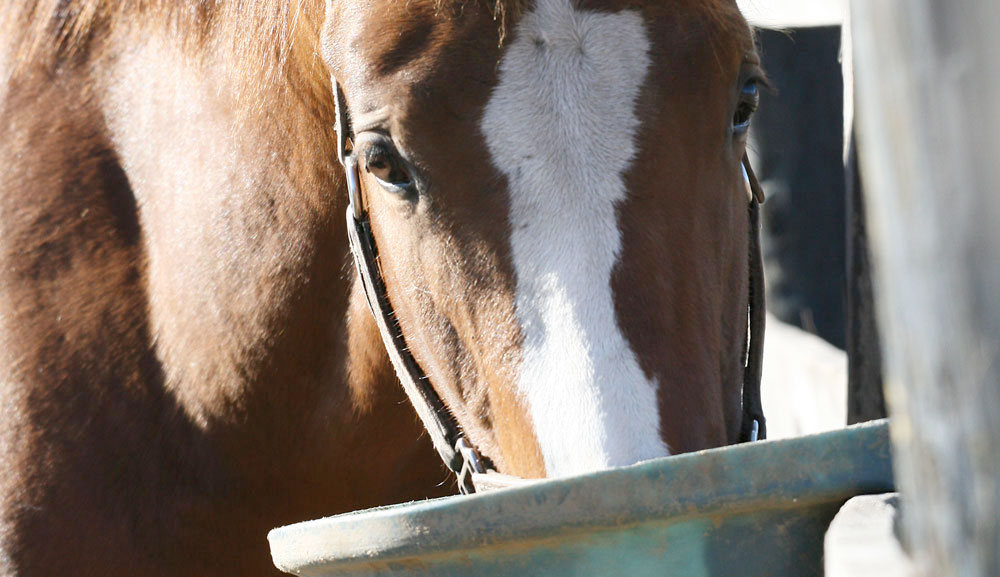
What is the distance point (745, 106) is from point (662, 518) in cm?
85

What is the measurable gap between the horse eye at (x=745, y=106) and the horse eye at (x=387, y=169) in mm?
511

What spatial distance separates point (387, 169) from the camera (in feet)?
5.11

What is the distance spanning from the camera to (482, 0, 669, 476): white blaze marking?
129 cm

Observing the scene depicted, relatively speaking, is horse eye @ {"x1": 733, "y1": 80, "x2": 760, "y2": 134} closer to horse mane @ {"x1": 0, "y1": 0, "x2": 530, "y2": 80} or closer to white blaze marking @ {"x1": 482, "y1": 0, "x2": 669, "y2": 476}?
white blaze marking @ {"x1": 482, "y1": 0, "x2": 669, "y2": 476}

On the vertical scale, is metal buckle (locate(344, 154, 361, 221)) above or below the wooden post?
below

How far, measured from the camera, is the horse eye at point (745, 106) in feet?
5.23

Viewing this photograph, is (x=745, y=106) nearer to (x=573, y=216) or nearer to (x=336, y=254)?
(x=573, y=216)

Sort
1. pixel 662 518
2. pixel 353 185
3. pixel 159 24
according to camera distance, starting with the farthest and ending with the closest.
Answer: pixel 159 24, pixel 353 185, pixel 662 518

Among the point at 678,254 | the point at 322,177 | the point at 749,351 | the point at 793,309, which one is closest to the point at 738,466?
the point at 678,254

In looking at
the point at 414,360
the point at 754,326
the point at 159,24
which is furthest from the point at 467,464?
the point at 159,24

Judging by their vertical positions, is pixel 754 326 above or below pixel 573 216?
below

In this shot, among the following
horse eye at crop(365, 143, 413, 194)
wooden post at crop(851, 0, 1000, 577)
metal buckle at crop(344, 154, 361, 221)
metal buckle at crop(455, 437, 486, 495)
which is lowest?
metal buckle at crop(455, 437, 486, 495)

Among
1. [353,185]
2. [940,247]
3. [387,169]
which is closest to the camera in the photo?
[940,247]

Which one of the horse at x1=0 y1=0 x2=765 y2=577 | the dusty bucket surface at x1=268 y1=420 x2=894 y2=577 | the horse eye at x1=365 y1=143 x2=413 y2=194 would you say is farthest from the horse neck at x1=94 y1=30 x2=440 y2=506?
the dusty bucket surface at x1=268 y1=420 x2=894 y2=577
